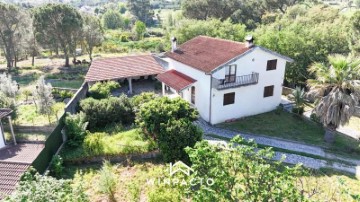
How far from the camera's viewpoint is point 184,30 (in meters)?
42.7

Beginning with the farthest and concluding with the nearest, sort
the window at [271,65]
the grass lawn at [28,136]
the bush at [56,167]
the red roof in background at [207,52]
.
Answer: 1. the window at [271,65]
2. the red roof in background at [207,52]
3. the grass lawn at [28,136]
4. the bush at [56,167]

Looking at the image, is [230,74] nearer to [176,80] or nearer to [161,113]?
[176,80]

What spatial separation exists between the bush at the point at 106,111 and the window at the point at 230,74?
8.47 metres

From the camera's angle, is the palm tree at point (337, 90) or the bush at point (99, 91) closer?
the palm tree at point (337, 90)

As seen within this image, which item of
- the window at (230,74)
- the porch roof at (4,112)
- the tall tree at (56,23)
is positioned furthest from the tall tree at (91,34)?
the window at (230,74)

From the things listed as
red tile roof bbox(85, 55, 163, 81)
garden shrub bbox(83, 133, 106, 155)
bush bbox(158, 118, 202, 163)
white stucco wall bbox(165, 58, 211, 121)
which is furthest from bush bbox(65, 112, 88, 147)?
white stucco wall bbox(165, 58, 211, 121)

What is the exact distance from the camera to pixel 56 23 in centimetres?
4266

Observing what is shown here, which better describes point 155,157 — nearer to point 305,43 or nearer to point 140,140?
point 140,140

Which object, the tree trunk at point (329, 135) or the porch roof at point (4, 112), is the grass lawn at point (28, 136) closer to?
the porch roof at point (4, 112)

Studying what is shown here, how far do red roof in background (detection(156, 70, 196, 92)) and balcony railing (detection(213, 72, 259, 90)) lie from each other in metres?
2.87

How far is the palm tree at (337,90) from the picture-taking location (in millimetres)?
20328

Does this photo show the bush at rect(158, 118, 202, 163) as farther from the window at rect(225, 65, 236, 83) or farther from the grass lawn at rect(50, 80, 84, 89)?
the grass lawn at rect(50, 80, 84, 89)

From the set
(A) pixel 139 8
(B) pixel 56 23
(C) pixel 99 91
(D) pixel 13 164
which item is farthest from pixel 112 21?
(D) pixel 13 164

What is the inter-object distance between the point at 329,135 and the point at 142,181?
15.1m
